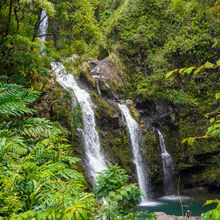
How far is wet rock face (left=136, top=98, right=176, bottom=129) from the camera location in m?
14.4

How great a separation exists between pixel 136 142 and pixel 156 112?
335 cm

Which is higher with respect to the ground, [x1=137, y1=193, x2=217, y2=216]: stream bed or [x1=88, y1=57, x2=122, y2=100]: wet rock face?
[x1=88, y1=57, x2=122, y2=100]: wet rock face

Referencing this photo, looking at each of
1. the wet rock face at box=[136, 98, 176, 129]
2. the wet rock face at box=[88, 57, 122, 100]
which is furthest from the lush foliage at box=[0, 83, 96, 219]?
the wet rock face at box=[136, 98, 176, 129]

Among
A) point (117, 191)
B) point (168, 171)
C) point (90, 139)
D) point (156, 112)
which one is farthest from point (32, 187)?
point (156, 112)

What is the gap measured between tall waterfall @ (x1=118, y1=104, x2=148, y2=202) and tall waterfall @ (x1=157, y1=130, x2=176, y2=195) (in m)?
2.06

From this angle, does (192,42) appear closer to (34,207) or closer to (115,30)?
(115,30)

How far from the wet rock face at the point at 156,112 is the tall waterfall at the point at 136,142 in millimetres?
1952

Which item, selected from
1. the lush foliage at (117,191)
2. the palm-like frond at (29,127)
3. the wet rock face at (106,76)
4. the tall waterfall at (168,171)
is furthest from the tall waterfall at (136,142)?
the lush foliage at (117,191)

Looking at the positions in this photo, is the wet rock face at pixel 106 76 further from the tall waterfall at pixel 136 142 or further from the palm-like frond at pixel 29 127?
the palm-like frond at pixel 29 127

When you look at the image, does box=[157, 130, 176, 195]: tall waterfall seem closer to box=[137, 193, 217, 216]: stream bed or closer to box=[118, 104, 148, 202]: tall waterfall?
box=[137, 193, 217, 216]: stream bed

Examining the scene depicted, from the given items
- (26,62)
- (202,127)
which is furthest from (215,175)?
(26,62)

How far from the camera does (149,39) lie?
16766 millimetres

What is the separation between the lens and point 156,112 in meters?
14.5

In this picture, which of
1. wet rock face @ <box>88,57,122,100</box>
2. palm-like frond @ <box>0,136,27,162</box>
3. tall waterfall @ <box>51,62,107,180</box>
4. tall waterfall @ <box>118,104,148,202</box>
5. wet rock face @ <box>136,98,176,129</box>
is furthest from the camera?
wet rock face @ <box>136,98,176,129</box>
